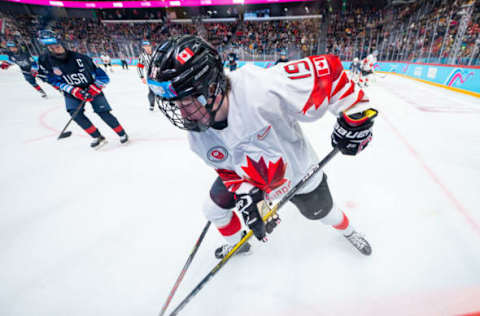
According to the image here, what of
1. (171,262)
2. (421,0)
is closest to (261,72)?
(171,262)

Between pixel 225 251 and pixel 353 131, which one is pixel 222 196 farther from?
pixel 353 131

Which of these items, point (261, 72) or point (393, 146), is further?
point (393, 146)

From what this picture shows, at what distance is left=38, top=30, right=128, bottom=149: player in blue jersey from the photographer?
2.44 meters

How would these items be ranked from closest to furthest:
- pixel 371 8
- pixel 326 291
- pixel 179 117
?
pixel 179 117
pixel 326 291
pixel 371 8

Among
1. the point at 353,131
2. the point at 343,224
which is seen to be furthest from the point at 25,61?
the point at 343,224

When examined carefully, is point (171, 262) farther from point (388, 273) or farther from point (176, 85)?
point (388, 273)

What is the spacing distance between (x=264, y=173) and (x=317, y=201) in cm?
45

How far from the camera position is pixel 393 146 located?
2740 mm

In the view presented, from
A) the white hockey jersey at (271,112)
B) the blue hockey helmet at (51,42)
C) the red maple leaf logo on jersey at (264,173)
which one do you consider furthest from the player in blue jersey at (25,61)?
the red maple leaf logo on jersey at (264,173)

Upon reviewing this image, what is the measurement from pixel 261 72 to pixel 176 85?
354 millimetres

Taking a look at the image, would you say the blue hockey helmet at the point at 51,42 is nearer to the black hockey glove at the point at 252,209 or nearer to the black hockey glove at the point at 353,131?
the black hockey glove at the point at 252,209

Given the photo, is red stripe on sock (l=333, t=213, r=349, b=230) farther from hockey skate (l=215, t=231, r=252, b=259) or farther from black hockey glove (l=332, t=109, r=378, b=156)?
hockey skate (l=215, t=231, r=252, b=259)

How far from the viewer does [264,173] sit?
2.97 feet

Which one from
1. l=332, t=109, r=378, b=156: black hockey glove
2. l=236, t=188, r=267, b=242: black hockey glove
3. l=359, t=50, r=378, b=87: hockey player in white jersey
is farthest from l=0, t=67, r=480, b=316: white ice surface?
l=359, t=50, r=378, b=87: hockey player in white jersey
